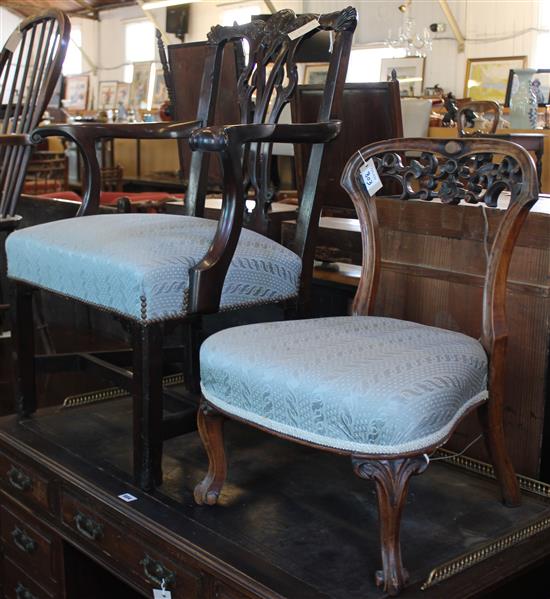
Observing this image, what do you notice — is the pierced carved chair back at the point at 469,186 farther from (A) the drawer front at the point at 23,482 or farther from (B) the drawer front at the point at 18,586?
(B) the drawer front at the point at 18,586

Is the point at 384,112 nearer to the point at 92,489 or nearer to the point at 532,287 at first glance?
the point at 532,287

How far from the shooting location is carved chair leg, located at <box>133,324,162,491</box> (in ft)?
4.53

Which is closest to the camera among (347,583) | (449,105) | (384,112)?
(347,583)

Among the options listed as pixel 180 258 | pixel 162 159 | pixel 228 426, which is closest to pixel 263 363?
pixel 180 258

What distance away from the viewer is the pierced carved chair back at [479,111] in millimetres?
3291

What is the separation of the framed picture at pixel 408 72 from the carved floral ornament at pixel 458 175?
6.93m

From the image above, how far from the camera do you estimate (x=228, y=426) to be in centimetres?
176

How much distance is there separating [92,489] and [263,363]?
20.7 inches

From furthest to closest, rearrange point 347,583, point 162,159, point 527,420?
point 162,159
point 527,420
point 347,583

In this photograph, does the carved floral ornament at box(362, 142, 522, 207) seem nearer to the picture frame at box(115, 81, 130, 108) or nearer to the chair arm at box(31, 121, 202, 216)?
the chair arm at box(31, 121, 202, 216)

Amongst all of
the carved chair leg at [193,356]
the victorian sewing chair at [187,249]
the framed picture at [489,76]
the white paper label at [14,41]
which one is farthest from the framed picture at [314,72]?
the carved chair leg at [193,356]

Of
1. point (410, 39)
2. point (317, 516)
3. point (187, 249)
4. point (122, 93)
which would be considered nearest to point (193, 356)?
point (187, 249)

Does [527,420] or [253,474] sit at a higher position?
[527,420]

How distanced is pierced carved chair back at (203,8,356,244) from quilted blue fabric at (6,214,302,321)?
0.40 feet
